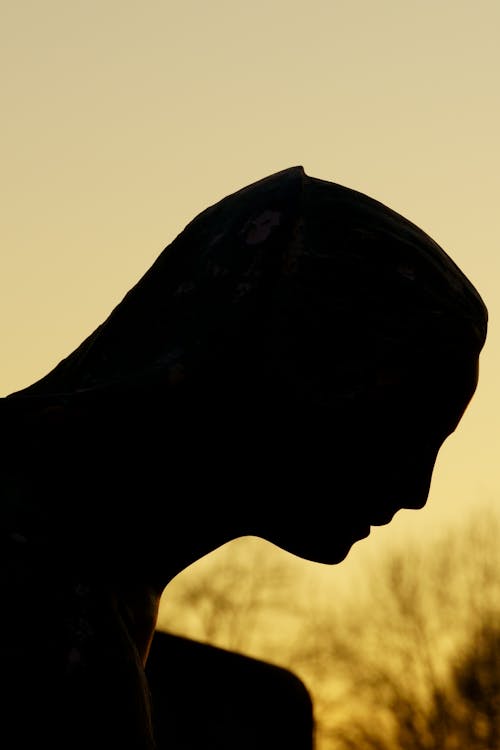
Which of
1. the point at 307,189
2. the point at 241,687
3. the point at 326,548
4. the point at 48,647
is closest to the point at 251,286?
the point at 307,189

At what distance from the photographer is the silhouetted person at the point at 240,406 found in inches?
125

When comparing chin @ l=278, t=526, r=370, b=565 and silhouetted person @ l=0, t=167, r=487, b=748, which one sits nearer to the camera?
silhouetted person @ l=0, t=167, r=487, b=748

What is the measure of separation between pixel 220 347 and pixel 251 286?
0.50 feet

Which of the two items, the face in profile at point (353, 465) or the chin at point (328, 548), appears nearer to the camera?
the face in profile at point (353, 465)

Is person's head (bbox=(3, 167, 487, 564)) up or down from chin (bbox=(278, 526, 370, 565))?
up

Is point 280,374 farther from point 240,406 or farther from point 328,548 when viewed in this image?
point 328,548

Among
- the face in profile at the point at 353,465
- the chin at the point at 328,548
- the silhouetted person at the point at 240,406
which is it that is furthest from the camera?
the chin at the point at 328,548

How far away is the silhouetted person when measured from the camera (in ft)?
10.4

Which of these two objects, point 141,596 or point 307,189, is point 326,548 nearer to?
point 141,596

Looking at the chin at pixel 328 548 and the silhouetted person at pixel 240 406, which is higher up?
the silhouetted person at pixel 240 406

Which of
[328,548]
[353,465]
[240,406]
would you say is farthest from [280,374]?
[328,548]

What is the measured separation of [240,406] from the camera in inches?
130

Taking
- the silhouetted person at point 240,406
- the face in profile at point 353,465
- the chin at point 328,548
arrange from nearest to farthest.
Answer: the silhouetted person at point 240,406 < the face in profile at point 353,465 < the chin at point 328,548

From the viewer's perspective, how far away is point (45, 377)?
140 inches
